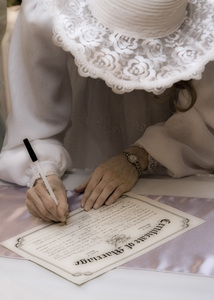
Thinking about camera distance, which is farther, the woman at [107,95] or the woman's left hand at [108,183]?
the woman's left hand at [108,183]

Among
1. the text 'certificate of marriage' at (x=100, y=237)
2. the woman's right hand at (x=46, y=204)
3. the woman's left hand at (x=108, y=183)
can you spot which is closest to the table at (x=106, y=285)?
the text 'certificate of marriage' at (x=100, y=237)

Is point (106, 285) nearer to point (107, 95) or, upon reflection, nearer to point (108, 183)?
point (108, 183)

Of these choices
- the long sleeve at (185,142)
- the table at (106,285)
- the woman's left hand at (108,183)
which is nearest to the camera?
the table at (106,285)

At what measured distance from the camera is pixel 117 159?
123 centimetres

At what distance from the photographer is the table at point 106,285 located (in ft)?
2.71

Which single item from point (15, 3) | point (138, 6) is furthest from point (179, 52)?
point (15, 3)

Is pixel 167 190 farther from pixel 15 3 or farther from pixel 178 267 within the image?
pixel 15 3

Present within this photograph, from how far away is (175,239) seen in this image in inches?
38.0

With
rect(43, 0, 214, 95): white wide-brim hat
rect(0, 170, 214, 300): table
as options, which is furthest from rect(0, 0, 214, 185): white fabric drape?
rect(0, 170, 214, 300): table

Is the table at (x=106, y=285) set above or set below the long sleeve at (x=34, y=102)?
below

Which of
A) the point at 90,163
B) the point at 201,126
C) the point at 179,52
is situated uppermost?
the point at 179,52

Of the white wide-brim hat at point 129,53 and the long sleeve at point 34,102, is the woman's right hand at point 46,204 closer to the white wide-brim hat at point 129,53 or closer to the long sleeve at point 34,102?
the long sleeve at point 34,102

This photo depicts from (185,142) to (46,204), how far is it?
36 centimetres

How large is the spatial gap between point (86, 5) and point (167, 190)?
396 millimetres
